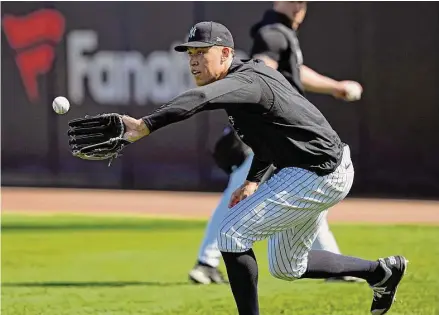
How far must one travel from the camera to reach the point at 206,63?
14.9 ft

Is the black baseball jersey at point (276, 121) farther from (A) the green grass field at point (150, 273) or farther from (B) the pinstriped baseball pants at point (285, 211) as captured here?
(A) the green grass field at point (150, 273)

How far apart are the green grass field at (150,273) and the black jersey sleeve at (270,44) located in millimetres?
1545

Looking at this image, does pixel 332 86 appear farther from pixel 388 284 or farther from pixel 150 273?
pixel 150 273

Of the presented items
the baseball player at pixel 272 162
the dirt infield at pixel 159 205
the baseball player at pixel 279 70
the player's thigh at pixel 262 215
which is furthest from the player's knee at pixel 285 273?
the dirt infield at pixel 159 205

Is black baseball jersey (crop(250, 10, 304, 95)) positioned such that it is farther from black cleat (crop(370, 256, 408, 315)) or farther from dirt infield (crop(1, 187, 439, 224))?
dirt infield (crop(1, 187, 439, 224))

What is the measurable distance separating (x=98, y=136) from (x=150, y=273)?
329cm

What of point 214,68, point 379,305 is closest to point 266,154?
point 214,68

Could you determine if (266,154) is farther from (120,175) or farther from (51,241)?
(120,175)

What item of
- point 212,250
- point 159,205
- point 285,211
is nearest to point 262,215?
point 285,211

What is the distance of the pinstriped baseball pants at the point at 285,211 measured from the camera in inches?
183

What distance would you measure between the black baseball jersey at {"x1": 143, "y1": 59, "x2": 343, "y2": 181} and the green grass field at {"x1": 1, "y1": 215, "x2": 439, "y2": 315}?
128 cm

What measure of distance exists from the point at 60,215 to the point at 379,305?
6999mm

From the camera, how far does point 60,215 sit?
466 inches

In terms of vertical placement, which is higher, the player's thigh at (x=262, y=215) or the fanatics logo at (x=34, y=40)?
the player's thigh at (x=262, y=215)
